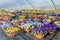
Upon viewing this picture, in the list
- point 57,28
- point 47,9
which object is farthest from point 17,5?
point 57,28

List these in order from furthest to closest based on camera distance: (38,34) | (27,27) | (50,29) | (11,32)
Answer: (27,27) < (11,32) < (50,29) < (38,34)

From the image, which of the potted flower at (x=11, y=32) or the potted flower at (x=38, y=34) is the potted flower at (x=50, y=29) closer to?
the potted flower at (x=38, y=34)

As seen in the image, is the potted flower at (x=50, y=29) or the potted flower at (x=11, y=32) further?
the potted flower at (x=11, y=32)

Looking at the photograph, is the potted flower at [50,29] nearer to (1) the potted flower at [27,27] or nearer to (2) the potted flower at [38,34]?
(2) the potted flower at [38,34]

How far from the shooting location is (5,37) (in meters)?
3.01

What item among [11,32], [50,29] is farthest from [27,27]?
[50,29]

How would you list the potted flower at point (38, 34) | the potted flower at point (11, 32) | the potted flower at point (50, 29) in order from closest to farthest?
1. the potted flower at point (38, 34)
2. the potted flower at point (50, 29)
3. the potted flower at point (11, 32)

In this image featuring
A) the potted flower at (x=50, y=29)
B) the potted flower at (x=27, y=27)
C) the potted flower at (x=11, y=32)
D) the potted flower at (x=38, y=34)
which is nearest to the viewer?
the potted flower at (x=38, y=34)

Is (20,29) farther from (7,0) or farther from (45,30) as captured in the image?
(7,0)

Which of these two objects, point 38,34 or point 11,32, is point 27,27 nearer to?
point 11,32

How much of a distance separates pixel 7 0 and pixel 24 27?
8.04 feet

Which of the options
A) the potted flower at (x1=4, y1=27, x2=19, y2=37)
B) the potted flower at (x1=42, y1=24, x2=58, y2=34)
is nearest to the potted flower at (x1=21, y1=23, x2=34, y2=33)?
the potted flower at (x1=4, y1=27, x2=19, y2=37)

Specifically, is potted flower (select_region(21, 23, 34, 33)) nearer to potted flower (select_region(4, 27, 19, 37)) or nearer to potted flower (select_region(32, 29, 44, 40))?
potted flower (select_region(4, 27, 19, 37))

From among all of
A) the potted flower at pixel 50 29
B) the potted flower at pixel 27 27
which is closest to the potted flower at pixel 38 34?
the potted flower at pixel 50 29
